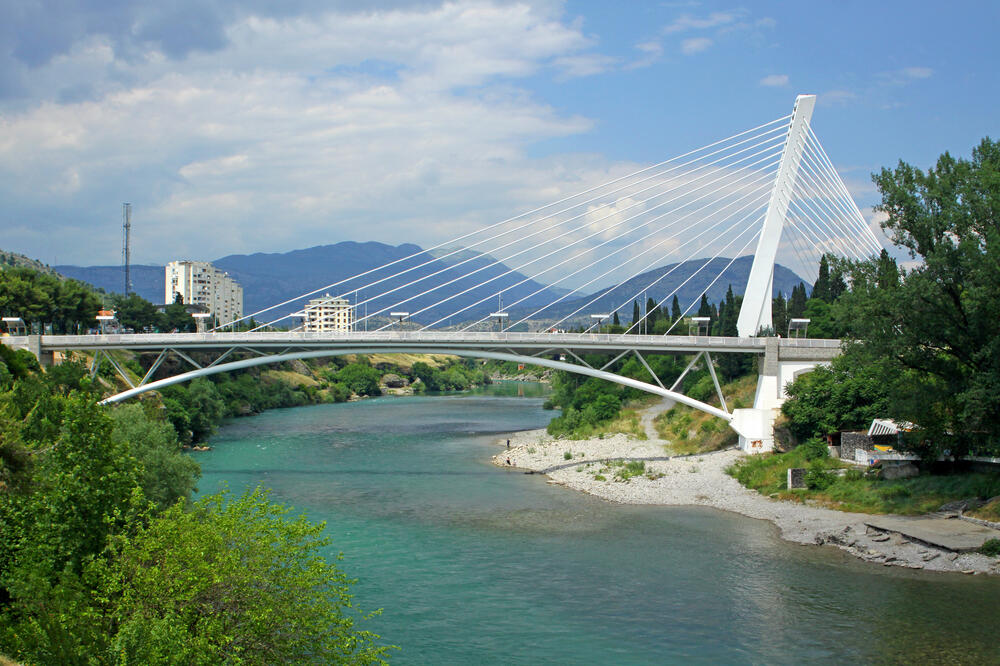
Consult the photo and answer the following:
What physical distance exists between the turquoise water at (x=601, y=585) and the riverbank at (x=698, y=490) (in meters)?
0.76

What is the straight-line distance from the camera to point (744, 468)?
30.5 meters

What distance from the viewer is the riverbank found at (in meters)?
20.0

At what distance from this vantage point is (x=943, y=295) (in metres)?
22.2

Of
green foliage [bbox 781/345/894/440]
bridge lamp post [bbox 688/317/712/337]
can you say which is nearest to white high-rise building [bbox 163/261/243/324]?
bridge lamp post [bbox 688/317/712/337]

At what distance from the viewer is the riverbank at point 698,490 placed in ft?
65.8

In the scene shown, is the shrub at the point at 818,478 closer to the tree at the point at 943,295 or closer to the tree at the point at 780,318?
the tree at the point at 943,295

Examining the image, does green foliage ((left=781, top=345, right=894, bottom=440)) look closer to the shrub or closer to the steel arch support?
the shrub

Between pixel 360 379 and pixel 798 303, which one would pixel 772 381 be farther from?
pixel 360 379

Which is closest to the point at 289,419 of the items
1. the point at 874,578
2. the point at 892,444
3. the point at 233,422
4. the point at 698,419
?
the point at 233,422

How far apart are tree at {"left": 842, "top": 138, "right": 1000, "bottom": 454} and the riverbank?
3.90 meters

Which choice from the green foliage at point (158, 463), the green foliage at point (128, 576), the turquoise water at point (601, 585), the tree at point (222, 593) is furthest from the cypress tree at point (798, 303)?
the tree at point (222, 593)

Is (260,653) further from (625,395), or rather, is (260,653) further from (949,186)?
(625,395)

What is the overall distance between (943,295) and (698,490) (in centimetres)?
1089

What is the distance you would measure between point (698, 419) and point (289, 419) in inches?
1181
